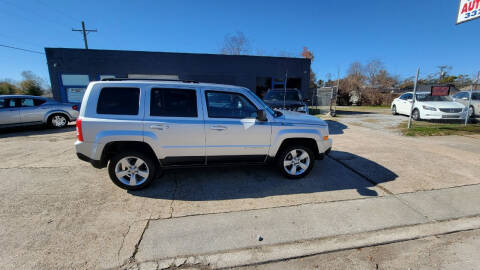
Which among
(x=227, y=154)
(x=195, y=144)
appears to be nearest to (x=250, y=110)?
(x=227, y=154)

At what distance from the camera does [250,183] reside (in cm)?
371

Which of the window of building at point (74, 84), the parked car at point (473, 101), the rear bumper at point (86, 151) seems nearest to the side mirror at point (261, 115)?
the rear bumper at point (86, 151)

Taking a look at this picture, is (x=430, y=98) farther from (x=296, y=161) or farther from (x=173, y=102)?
(x=173, y=102)

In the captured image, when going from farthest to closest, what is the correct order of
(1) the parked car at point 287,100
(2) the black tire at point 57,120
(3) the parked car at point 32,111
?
(2) the black tire at point 57,120 < (3) the parked car at point 32,111 < (1) the parked car at point 287,100

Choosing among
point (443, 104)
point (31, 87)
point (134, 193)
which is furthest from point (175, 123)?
point (31, 87)

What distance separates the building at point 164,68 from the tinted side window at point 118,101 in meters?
13.7

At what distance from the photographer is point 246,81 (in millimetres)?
17016

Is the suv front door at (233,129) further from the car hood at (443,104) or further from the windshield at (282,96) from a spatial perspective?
the car hood at (443,104)

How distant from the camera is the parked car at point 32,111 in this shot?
8.02 meters

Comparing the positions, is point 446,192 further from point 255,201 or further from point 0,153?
point 0,153

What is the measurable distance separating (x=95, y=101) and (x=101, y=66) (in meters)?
15.5

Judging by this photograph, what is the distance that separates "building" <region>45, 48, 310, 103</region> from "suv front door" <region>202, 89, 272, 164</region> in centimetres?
1367

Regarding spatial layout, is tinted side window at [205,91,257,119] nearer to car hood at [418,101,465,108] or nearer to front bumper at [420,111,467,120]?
front bumper at [420,111,467,120]

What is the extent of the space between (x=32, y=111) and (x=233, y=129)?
10.2 meters
